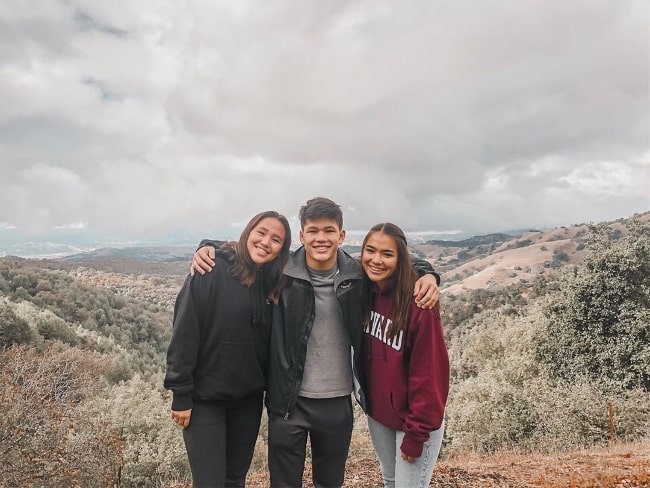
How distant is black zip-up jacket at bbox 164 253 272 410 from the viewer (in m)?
2.77

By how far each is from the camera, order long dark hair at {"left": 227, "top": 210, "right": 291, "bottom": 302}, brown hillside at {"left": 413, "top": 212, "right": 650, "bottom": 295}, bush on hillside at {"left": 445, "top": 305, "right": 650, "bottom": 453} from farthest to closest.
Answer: brown hillside at {"left": 413, "top": 212, "right": 650, "bottom": 295} < bush on hillside at {"left": 445, "top": 305, "right": 650, "bottom": 453} < long dark hair at {"left": 227, "top": 210, "right": 291, "bottom": 302}

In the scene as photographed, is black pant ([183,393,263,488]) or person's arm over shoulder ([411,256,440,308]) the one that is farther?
black pant ([183,393,263,488])

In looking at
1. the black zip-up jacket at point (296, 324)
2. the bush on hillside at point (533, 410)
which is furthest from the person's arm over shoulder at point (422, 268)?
the bush on hillside at point (533, 410)

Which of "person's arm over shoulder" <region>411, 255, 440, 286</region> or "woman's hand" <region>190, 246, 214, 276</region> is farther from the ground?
"woman's hand" <region>190, 246, 214, 276</region>

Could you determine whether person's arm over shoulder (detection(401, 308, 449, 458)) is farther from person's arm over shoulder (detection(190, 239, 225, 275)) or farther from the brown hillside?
the brown hillside

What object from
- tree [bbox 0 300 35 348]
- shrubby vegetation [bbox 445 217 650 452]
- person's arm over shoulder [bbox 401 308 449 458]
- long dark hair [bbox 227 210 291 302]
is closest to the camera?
person's arm over shoulder [bbox 401 308 449 458]

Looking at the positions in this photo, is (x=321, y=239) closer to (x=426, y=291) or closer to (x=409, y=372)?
(x=426, y=291)

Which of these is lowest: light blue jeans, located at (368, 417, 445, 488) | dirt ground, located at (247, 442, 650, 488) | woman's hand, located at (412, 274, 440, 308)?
dirt ground, located at (247, 442, 650, 488)

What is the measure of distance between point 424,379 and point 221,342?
1.37 metres

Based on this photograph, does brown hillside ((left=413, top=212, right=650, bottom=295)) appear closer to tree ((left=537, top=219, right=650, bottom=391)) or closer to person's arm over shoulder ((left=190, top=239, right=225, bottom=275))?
tree ((left=537, top=219, right=650, bottom=391))

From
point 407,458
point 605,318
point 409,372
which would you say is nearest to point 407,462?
point 407,458

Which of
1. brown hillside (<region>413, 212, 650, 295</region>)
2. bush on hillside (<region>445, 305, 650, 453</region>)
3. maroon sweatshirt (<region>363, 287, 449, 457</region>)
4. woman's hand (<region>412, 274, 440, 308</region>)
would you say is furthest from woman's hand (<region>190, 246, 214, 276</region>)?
brown hillside (<region>413, 212, 650, 295</region>)

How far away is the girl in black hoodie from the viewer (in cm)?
278

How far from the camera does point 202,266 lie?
2.82m
